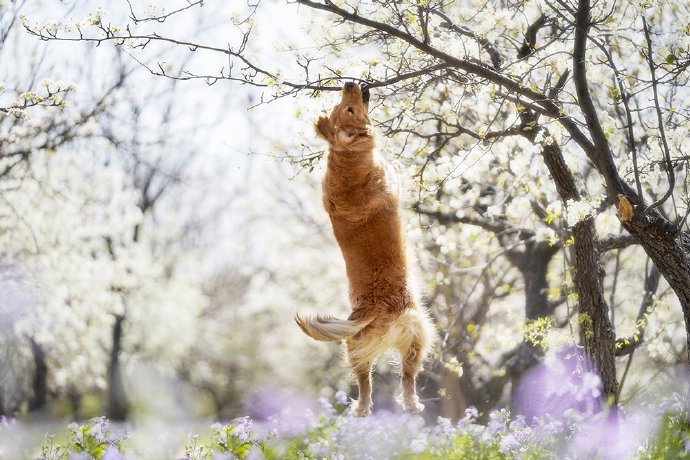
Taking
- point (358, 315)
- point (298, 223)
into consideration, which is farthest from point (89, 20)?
point (298, 223)

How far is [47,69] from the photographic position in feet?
40.8

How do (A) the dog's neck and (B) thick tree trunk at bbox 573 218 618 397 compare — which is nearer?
(A) the dog's neck

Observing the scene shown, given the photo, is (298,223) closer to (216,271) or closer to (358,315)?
(216,271)

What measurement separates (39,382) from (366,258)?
15688 mm

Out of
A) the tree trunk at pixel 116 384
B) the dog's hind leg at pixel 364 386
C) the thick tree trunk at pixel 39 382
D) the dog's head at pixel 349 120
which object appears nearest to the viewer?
the dog's head at pixel 349 120

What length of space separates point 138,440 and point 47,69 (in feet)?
27.1

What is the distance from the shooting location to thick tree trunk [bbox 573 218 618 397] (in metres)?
6.20

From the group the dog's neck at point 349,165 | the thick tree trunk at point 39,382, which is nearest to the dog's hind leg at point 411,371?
the dog's neck at point 349,165

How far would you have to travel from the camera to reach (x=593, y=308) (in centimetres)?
629

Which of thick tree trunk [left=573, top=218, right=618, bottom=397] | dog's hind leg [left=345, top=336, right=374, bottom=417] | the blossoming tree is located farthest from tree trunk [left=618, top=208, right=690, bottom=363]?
dog's hind leg [left=345, top=336, right=374, bottom=417]

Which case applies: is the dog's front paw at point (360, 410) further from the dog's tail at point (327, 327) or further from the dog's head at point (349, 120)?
the dog's head at point (349, 120)

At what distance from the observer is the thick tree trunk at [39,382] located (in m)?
16.9

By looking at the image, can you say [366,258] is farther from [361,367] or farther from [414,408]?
[414,408]

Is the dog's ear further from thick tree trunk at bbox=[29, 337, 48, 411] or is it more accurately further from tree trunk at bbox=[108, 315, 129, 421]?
tree trunk at bbox=[108, 315, 129, 421]
